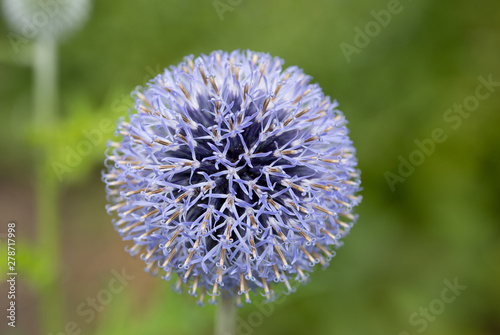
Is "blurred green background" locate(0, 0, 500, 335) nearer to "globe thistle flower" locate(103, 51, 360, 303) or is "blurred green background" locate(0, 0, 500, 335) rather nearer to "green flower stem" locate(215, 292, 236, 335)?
"green flower stem" locate(215, 292, 236, 335)

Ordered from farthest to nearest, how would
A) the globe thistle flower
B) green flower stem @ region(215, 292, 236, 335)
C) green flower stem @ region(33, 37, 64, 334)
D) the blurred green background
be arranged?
the blurred green background
green flower stem @ region(33, 37, 64, 334)
green flower stem @ region(215, 292, 236, 335)
the globe thistle flower

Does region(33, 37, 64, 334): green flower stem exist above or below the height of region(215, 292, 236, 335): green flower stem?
above

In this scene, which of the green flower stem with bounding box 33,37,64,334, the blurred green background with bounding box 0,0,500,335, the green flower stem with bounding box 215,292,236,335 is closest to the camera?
the green flower stem with bounding box 215,292,236,335

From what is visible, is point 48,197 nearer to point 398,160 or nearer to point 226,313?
point 226,313

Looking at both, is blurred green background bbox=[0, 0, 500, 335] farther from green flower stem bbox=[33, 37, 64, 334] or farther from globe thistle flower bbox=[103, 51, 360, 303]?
globe thistle flower bbox=[103, 51, 360, 303]

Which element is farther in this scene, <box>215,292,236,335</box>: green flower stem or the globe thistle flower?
<box>215,292,236,335</box>: green flower stem

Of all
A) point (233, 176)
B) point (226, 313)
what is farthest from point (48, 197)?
point (233, 176)

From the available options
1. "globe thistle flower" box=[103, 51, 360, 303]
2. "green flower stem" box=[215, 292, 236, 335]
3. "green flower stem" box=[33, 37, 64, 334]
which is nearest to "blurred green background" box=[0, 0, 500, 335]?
"green flower stem" box=[33, 37, 64, 334]

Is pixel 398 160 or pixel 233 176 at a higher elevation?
pixel 233 176
